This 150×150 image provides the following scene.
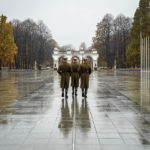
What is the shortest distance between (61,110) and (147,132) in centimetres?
357

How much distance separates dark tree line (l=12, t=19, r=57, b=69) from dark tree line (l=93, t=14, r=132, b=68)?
55.0 ft

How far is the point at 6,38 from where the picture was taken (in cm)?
4894

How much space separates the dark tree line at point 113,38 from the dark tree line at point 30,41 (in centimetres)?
1676

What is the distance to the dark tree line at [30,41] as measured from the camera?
68.9 metres

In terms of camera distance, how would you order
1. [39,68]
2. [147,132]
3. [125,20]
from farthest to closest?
[39,68] → [125,20] → [147,132]

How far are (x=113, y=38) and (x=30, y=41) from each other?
81.9 feet

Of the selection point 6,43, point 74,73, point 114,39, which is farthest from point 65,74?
point 114,39

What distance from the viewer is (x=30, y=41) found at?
72375mm

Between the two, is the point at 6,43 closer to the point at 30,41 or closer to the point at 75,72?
the point at 30,41

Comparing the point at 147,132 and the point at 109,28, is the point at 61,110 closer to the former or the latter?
the point at 147,132

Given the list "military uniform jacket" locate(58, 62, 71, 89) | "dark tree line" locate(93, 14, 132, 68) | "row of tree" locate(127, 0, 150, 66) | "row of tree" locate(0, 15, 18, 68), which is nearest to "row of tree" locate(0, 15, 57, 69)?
"row of tree" locate(0, 15, 18, 68)

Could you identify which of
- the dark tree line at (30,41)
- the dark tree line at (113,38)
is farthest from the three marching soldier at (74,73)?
the dark tree line at (30,41)

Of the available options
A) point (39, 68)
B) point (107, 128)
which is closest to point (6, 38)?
point (39, 68)

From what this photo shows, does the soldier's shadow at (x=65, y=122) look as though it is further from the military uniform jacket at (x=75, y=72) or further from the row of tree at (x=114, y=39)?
the row of tree at (x=114, y=39)
